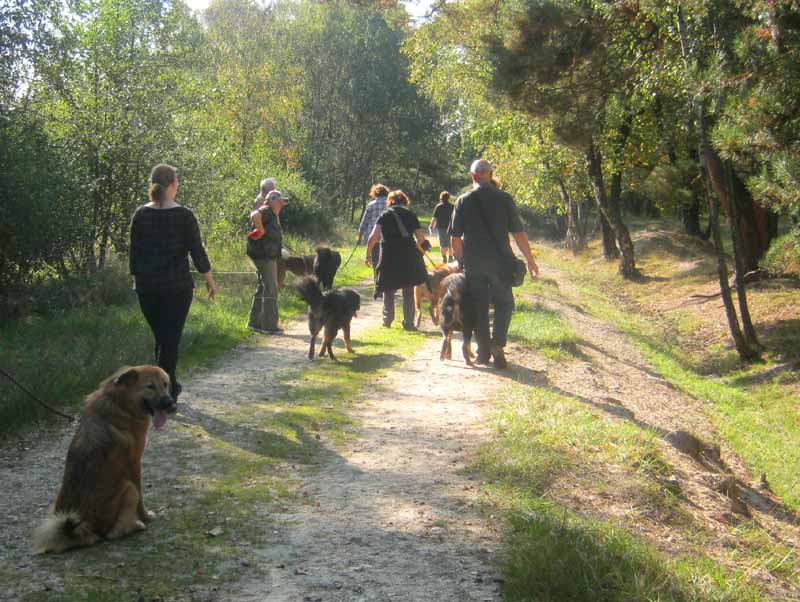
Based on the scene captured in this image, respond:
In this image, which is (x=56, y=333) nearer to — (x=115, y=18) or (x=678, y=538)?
(x=115, y=18)

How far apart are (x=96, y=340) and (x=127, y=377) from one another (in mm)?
5624

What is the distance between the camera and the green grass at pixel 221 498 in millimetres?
4297

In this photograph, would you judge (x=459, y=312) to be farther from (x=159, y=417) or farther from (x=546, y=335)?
(x=159, y=417)

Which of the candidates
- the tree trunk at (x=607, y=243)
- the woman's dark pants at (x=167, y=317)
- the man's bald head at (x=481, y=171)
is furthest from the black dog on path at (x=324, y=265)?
the tree trunk at (x=607, y=243)

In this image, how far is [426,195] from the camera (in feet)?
198

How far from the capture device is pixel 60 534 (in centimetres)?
455

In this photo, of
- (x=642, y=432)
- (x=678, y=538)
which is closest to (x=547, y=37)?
(x=642, y=432)

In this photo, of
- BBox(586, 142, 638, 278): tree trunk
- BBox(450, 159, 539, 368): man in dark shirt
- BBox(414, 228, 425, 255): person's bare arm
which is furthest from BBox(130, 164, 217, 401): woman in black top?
BBox(586, 142, 638, 278): tree trunk

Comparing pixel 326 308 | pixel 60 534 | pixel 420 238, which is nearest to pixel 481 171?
pixel 326 308

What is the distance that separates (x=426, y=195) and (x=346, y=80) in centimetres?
1607

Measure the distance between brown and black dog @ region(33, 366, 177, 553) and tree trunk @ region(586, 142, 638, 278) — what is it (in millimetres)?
21776

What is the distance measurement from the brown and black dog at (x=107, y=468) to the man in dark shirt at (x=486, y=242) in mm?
5225

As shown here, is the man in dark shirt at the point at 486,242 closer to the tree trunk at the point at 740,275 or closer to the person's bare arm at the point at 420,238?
the person's bare arm at the point at 420,238

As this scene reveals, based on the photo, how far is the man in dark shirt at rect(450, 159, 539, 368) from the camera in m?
9.48
